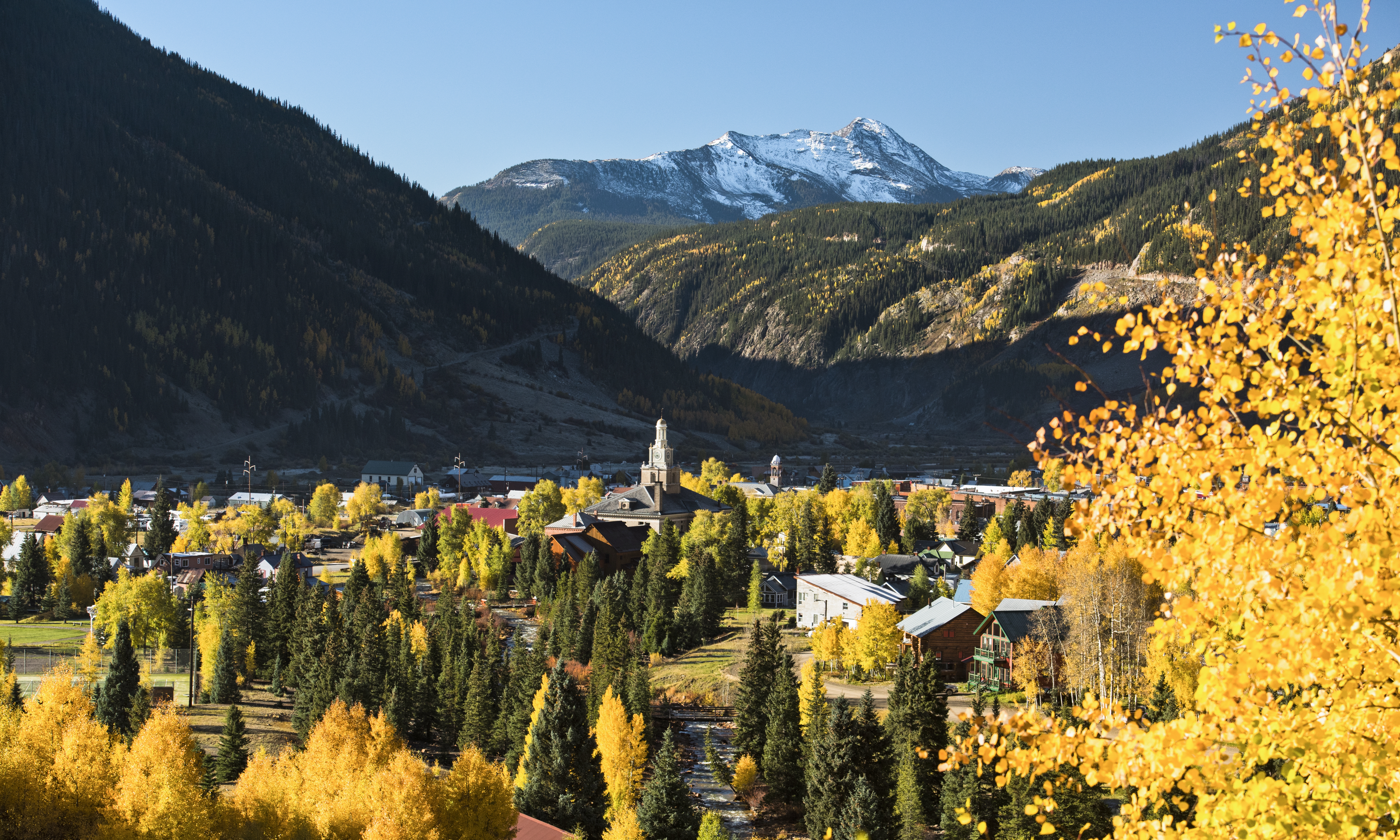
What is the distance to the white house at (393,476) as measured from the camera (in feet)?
563

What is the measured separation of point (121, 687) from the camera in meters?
53.0

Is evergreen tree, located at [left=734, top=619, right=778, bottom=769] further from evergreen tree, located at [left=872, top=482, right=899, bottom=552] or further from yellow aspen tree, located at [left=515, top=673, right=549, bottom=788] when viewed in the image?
evergreen tree, located at [left=872, top=482, right=899, bottom=552]

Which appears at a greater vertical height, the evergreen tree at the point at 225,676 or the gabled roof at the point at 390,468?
the gabled roof at the point at 390,468

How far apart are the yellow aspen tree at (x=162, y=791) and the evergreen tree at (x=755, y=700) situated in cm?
2288

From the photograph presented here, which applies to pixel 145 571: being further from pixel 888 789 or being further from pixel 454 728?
pixel 888 789

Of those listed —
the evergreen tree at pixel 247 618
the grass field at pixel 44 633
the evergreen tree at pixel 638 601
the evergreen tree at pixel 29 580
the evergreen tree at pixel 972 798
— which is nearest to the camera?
the evergreen tree at pixel 972 798

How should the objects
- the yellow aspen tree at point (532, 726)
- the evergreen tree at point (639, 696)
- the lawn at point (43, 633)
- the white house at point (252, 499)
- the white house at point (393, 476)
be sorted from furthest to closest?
the white house at point (393, 476)
the white house at point (252, 499)
the lawn at point (43, 633)
the evergreen tree at point (639, 696)
the yellow aspen tree at point (532, 726)

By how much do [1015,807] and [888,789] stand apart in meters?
7.33

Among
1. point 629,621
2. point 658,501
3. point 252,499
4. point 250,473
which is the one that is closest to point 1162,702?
point 629,621

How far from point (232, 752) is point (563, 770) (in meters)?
17.7

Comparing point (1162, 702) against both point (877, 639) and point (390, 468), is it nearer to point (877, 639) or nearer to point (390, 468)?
point (877, 639)

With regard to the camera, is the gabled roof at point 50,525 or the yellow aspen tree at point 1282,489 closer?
the yellow aspen tree at point 1282,489

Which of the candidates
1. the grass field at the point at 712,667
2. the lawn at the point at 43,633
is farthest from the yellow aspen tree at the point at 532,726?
the lawn at the point at 43,633

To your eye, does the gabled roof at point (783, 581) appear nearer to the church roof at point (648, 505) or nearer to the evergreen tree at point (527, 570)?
the evergreen tree at point (527, 570)
